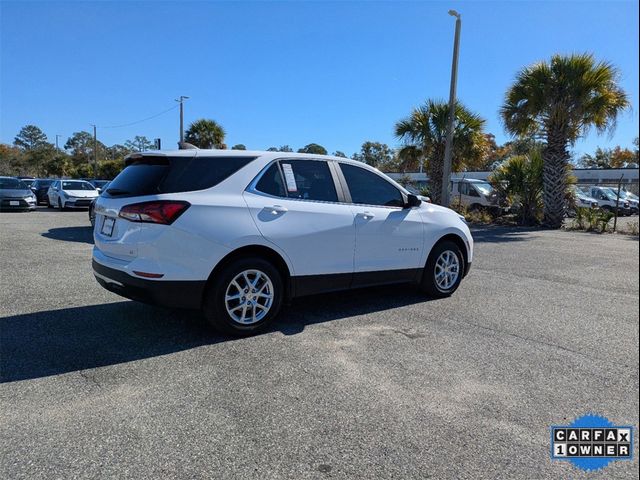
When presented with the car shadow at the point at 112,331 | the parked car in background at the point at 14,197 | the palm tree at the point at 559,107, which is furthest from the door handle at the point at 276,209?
the parked car in background at the point at 14,197

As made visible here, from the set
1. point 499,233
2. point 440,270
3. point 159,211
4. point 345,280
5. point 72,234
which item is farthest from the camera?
point 499,233

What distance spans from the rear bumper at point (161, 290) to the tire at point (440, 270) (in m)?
3.04

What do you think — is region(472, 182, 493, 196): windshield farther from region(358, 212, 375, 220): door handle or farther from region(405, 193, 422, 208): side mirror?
region(358, 212, 375, 220): door handle

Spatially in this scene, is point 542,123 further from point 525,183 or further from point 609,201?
point 609,201

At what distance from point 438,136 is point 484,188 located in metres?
3.63

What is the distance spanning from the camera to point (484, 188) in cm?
2136

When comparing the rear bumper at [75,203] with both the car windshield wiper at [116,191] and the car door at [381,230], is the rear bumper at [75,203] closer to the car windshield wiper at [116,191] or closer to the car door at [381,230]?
the car windshield wiper at [116,191]

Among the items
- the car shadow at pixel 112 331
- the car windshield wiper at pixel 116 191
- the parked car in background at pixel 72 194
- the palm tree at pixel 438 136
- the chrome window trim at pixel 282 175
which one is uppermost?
the palm tree at pixel 438 136

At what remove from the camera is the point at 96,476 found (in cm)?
240

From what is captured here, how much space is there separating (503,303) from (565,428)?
3.13 m

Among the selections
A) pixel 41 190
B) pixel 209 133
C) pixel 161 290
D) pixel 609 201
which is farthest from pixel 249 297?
pixel 209 133

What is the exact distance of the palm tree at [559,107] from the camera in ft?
51.4

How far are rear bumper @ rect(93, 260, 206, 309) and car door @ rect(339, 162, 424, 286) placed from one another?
1.86 metres

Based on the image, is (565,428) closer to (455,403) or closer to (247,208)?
(455,403)
